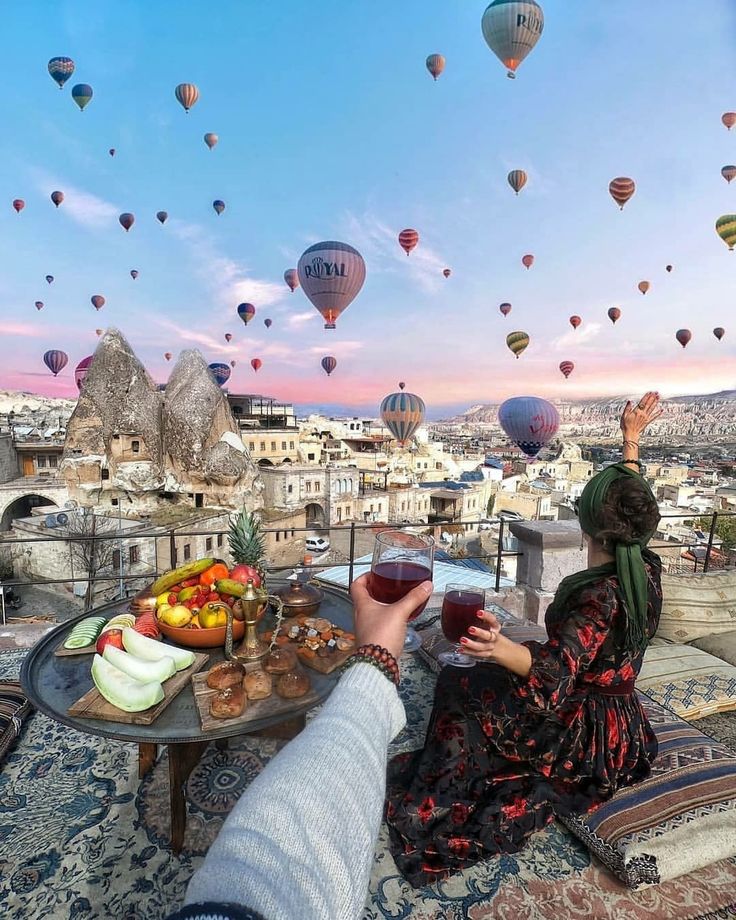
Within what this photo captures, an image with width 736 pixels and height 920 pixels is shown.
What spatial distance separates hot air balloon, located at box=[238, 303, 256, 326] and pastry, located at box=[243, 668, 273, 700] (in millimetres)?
44298

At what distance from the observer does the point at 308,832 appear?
28.2 inches

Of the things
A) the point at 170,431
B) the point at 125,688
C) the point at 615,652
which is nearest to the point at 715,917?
the point at 615,652

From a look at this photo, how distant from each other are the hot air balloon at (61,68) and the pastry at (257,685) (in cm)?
3880

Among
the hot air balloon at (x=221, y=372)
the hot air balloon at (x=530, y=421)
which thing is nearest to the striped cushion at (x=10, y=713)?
the hot air balloon at (x=530, y=421)

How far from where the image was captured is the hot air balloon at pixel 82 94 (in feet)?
96.2

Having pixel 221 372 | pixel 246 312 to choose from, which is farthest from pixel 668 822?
pixel 221 372

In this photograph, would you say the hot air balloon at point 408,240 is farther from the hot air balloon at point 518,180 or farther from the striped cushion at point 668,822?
the striped cushion at point 668,822

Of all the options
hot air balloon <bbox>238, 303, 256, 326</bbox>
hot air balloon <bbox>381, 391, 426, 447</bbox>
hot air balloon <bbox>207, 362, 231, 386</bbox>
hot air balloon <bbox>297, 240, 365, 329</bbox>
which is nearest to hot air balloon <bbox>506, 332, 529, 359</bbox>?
hot air balloon <bbox>381, 391, 426, 447</bbox>

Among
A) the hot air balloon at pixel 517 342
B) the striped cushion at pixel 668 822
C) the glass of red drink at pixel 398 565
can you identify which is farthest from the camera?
the hot air balloon at pixel 517 342

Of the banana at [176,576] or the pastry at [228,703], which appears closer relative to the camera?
the pastry at [228,703]

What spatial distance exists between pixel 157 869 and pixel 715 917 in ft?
7.98

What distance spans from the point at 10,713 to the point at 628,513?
3.82 m

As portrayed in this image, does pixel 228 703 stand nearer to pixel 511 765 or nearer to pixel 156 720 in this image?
pixel 156 720

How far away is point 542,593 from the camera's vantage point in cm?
510
